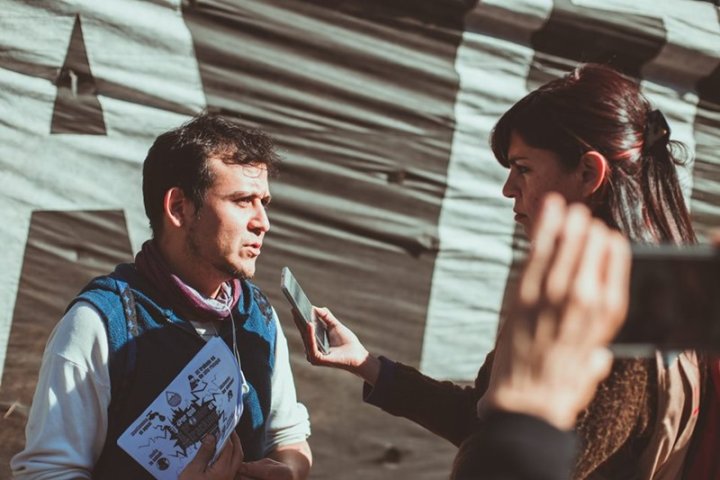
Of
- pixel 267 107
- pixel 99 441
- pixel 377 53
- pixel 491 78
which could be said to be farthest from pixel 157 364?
pixel 491 78

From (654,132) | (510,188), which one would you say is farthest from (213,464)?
(654,132)

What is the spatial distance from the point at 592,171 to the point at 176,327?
1.01m

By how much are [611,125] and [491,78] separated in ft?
6.74

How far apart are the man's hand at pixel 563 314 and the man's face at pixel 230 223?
4.95 ft

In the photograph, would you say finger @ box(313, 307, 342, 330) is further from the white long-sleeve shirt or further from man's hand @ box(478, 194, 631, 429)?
man's hand @ box(478, 194, 631, 429)

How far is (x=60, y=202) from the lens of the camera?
10.9ft

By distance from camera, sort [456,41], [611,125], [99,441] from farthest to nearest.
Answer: [456,41] < [99,441] < [611,125]

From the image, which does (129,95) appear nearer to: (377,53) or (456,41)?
(377,53)

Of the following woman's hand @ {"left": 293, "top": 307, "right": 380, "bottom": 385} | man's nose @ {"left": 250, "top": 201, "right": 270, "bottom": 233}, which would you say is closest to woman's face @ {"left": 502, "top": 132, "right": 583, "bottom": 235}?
woman's hand @ {"left": 293, "top": 307, "right": 380, "bottom": 385}

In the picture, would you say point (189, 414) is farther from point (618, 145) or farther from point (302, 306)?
point (618, 145)

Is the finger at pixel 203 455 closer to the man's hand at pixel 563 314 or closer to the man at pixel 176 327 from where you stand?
the man at pixel 176 327

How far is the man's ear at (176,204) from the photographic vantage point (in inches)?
96.4

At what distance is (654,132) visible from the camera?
6.20 feet

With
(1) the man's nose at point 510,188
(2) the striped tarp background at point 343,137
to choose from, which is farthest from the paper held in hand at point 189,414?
(2) the striped tarp background at point 343,137
